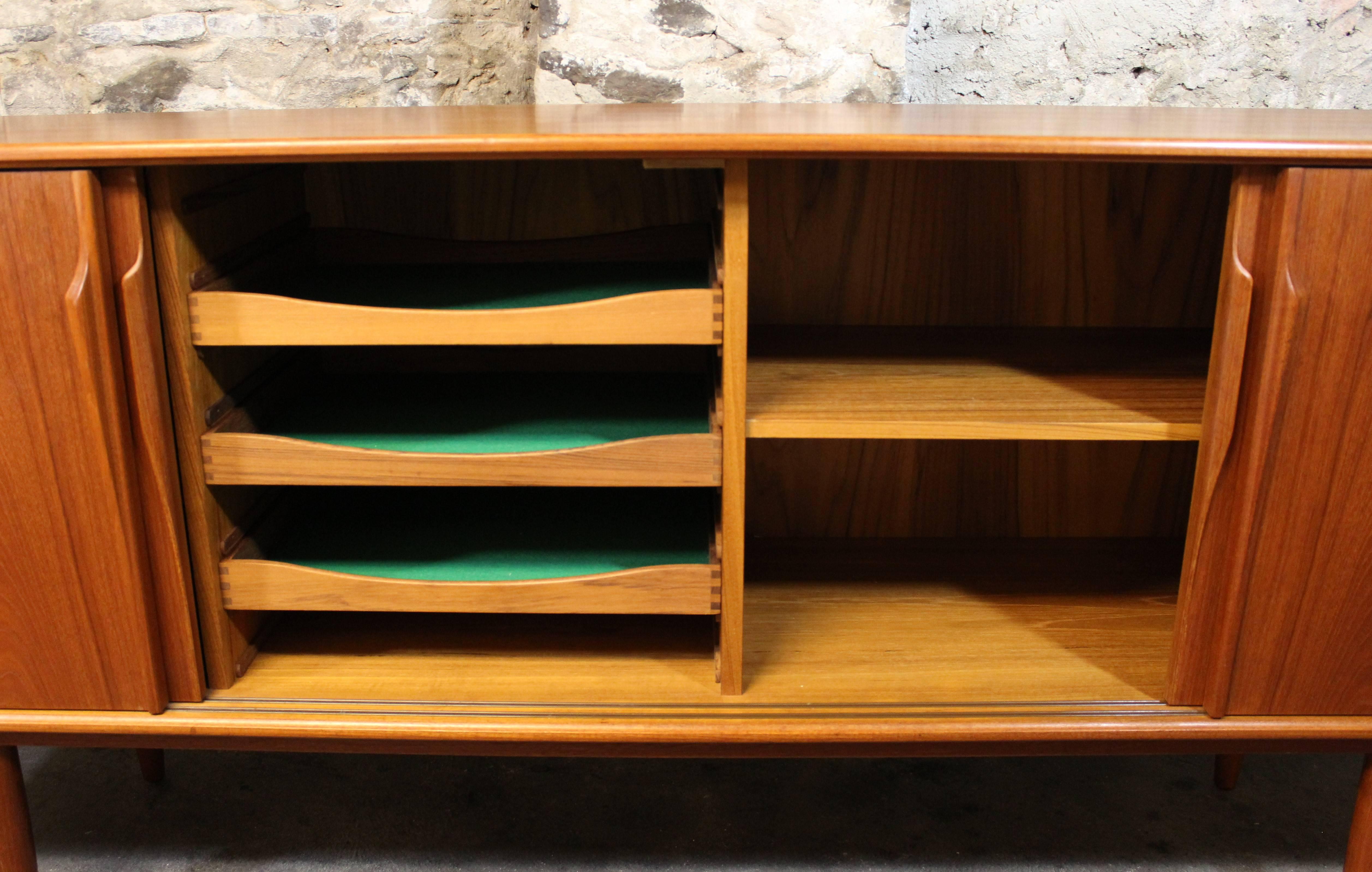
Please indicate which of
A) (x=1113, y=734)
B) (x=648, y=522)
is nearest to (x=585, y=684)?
(x=648, y=522)

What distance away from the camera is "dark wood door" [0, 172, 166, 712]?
1206mm

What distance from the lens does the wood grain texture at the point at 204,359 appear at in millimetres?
1284

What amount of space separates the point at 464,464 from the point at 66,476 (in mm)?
461

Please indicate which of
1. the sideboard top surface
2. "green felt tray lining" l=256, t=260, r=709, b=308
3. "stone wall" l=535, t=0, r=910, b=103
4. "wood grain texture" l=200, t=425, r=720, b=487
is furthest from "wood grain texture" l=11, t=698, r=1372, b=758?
"stone wall" l=535, t=0, r=910, b=103

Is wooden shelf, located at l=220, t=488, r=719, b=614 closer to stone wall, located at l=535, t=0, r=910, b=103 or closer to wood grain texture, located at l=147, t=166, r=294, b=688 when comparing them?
wood grain texture, located at l=147, t=166, r=294, b=688

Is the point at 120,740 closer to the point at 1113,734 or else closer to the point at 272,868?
the point at 272,868

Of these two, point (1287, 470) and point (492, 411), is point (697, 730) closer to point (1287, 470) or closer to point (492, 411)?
point (492, 411)

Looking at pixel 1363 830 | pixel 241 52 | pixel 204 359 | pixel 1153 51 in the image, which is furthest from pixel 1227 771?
pixel 241 52

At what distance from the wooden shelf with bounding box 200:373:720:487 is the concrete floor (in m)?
A: 0.60

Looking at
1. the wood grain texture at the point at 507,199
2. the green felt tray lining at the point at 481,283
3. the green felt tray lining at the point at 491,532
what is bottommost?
A: the green felt tray lining at the point at 491,532

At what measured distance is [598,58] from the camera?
188cm

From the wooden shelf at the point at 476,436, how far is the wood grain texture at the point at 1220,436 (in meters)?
0.59

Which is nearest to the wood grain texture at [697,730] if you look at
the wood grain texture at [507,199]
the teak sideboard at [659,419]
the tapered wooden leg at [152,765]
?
the teak sideboard at [659,419]

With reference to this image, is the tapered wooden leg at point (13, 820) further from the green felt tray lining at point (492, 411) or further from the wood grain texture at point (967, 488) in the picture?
the wood grain texture at point (967, 488)
